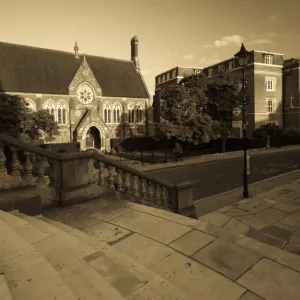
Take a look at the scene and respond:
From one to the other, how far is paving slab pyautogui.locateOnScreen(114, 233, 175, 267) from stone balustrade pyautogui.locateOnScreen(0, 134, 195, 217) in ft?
7.66

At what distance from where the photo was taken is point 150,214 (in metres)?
5.40

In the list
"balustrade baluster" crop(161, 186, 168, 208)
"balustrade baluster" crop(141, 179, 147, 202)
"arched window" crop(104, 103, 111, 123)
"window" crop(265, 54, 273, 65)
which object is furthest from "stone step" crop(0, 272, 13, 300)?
"window" crop(265, 54, 273, 65)

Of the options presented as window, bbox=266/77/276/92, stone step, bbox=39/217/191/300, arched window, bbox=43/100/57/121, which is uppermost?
window, bbox=266/77/276/92

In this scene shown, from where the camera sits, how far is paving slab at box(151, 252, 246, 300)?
287cm

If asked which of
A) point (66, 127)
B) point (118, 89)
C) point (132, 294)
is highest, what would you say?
point (118, 89)

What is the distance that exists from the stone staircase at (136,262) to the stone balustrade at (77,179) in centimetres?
79

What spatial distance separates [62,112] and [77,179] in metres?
33.1

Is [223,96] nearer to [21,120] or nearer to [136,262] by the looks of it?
[21,120]

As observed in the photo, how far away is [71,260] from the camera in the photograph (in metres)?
2.86

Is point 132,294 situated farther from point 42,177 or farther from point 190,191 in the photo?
point 190,191

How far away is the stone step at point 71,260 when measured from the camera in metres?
2.25

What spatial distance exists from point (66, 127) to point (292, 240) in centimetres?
3436

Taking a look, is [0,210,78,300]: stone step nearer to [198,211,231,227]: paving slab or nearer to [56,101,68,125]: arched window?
[198,211,231,227]: paving slab

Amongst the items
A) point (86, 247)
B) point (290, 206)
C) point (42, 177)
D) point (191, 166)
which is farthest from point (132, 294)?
point (191, 166)
